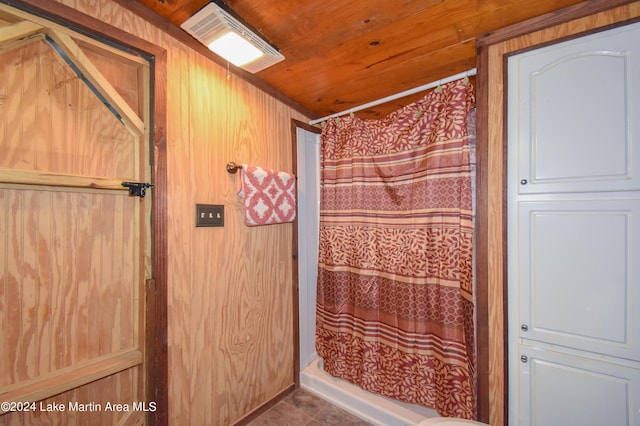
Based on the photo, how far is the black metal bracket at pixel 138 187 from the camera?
112 cm

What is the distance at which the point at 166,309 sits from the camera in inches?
48.0

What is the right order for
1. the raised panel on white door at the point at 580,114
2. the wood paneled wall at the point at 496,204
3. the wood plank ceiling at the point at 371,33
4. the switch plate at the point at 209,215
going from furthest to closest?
1. the switch plate at the point at 209,215
2. the wood paneled wall at the point at 496,204
3. the wood plank ceiling at the point at 371,33
4. the raised panel on white door at the point at 580,114

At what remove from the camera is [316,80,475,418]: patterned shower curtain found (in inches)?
55.1

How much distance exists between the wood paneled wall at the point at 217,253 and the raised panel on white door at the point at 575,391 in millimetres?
1368

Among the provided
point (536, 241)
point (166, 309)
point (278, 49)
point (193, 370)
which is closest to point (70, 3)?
point (278, 49)

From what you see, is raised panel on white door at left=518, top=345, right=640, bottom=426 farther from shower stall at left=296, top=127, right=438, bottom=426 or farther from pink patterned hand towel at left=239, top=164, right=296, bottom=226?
pink patterned hand towel at left=239, top=164, right=296, bottom=226

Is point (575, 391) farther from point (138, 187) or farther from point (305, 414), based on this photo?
point (138, 187)

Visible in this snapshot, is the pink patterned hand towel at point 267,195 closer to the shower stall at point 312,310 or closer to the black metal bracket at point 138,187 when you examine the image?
the shower stall at point 312,310

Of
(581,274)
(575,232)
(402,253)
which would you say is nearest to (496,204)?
(575,232)

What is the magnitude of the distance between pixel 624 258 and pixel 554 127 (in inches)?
22.1

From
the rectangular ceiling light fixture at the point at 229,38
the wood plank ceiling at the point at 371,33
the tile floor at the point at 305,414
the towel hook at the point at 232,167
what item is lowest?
the tile floor at the point at 305,414

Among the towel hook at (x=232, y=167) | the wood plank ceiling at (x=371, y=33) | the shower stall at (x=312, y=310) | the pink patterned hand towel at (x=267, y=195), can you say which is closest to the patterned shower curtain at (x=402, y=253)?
the shower stall at (x=312, y=310)

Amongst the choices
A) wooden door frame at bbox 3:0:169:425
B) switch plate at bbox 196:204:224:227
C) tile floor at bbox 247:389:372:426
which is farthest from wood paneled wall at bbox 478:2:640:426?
wooden door frame at bbox 3:0:169:425

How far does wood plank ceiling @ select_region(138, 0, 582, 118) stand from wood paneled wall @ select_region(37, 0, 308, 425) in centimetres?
22
